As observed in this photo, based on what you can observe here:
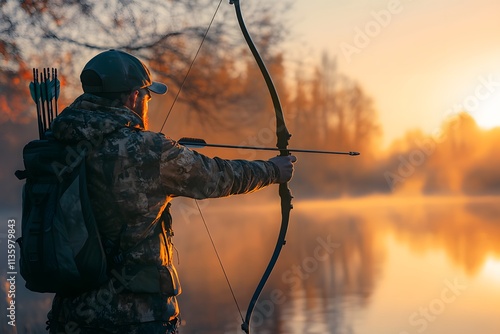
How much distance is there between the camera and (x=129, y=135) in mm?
3906

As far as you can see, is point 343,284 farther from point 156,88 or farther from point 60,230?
point 60,230

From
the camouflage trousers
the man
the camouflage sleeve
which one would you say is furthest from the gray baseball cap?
the camouflage trousers

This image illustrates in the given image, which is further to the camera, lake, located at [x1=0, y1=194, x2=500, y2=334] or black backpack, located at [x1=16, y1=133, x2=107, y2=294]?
lake, located at [x1=0, y1=194, x2=500, y2=334]

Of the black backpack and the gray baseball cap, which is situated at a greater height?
the gray baseball cap

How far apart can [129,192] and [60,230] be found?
1.00 ft

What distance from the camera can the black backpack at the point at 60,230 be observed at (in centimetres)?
377

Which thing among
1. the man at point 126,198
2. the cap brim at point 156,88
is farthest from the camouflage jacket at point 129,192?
the cap brim at point 156,88

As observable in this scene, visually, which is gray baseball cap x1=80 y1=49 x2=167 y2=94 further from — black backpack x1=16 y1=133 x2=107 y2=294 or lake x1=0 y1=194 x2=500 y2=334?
lake x1=0 y1=194 x2=500 y2=334

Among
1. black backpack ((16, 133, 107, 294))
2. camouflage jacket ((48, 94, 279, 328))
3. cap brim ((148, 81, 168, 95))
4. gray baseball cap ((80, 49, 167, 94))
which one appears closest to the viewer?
black backpack ((16, 133, 107, 294))

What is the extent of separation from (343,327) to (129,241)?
18.0 ft

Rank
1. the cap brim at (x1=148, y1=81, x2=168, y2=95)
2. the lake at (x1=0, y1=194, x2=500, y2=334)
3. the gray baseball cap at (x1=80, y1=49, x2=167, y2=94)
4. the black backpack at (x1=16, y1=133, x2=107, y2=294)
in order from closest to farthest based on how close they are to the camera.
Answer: the black backpack at (x1=16, y1=133, x2=107, y2=294) → the gray baseball cap at (x1=80, y1=49, x2=167, y2=94) → the cap brim at (x1=148, y1=81, x2=168, y2=95) → the lake at (x1=0, y1=194, x2=500, y2=334)

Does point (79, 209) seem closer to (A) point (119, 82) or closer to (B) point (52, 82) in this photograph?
(A) point (119, 82)

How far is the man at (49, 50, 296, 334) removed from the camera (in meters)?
3.89

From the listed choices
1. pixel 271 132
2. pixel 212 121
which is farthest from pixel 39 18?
pixel 271 132
